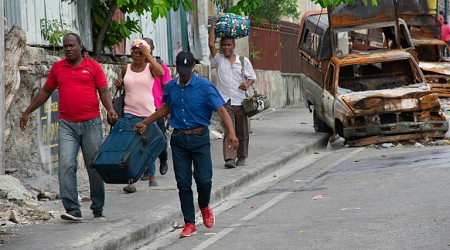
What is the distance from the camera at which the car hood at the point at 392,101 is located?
1903 cm

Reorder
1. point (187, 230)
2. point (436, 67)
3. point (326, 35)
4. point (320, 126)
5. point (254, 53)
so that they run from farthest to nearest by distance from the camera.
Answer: point (254, 53) → point (436, 67) → point (326, 35) → point (320, 126) → point (187, 230)

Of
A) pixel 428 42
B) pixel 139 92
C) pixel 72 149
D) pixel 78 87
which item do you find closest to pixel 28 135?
pixel 139 92

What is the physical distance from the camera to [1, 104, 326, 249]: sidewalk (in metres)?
9.70

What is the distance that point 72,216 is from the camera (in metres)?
10.7

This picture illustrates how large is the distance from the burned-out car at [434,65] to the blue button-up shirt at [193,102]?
18735 millimetres

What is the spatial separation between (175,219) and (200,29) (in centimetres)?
1163

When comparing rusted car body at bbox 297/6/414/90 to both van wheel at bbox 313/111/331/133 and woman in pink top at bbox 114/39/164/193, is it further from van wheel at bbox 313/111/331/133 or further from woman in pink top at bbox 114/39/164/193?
woman in pink top at bbox 114/39/164/193

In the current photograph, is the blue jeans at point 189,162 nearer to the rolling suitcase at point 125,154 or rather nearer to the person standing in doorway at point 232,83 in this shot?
the rolling suitcase at point 125,154

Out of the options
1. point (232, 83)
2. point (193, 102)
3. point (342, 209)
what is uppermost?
point (193, 102)

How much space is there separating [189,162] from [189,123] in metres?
0.40

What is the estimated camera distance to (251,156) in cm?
1777

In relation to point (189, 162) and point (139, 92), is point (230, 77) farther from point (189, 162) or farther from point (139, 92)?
point (189, 162)

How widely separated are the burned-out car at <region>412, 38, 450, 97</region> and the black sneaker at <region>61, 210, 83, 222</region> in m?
18.9

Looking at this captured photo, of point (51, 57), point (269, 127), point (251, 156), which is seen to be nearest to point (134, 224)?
point (51, 57)
